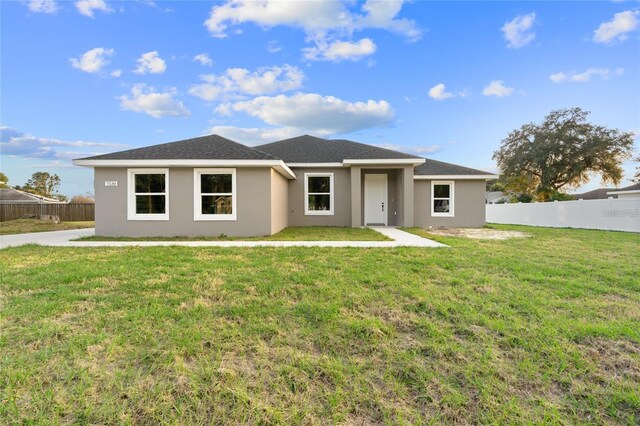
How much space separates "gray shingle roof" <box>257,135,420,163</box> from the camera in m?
13.6

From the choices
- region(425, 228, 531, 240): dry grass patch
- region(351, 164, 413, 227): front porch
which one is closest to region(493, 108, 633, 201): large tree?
region(425, 228, 531, 240): dry grass patch

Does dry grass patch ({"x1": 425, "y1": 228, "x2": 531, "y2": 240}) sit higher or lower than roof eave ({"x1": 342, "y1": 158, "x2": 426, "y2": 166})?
lower

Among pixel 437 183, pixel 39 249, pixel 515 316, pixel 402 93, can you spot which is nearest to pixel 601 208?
pixel 437 183

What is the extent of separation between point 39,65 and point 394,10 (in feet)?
47.4

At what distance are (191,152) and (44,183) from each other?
57.6 metres

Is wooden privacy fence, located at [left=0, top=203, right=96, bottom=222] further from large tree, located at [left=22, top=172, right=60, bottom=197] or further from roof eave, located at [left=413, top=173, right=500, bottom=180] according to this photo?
large tree, located at [left=22, top=172, right=60, bottom=197]

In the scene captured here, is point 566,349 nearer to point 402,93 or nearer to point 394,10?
point 394,10

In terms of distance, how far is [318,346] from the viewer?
9.52 feet

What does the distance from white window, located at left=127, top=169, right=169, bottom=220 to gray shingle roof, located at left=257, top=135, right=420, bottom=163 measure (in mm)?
5414

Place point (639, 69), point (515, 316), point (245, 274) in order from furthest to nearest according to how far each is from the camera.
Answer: point (639, 69), point (245, 274), point (515, 316)

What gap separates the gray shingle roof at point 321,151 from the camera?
537 inches

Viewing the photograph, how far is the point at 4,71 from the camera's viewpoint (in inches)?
497

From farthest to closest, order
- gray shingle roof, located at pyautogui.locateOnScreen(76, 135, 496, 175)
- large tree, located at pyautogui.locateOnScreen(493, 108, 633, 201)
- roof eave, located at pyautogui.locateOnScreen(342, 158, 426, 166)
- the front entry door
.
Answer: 1. large tree, located at pyautogui.locateOnScreen(493, 108, 633, 201)
2. the front entry door
3. roof eave, located at pyautogui.locateOnScreen(342, 158, 426, 166)
4. gray shingle roof, located at pyautogui.locateOnScreen(76, 135, 496, 175)

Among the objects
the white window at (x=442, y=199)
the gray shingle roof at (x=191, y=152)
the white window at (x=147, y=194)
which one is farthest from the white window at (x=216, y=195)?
the white window at (x=442, y=199)
